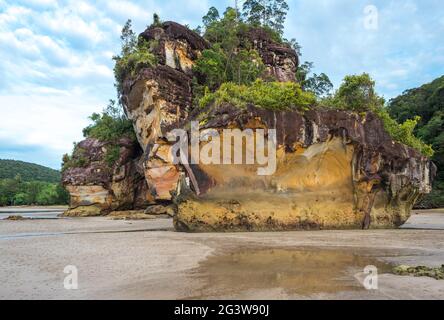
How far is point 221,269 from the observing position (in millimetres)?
7836

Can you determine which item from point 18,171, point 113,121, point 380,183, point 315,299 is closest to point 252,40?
point 113,121

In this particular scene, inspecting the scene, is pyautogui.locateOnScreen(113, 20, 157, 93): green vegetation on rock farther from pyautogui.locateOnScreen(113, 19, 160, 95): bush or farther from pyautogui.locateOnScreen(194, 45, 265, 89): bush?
pyautogui.locateOnScreen(194, 45, 265, 89): bush

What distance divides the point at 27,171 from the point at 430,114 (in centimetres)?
10848

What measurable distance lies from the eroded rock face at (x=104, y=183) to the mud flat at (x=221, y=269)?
25530 mm

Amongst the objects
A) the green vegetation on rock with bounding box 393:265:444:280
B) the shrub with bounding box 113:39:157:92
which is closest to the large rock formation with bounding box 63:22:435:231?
the green vegetation on rock with bounding box 393:265:444:280

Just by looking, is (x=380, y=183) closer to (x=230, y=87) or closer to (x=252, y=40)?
(x=230, y=87)

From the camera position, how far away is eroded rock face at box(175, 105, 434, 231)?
56.3 ft

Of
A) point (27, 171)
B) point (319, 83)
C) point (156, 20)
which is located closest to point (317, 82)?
point (319, 83)

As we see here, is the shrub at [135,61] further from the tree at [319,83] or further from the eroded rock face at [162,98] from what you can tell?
the tree at [319,83]

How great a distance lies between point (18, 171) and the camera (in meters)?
111

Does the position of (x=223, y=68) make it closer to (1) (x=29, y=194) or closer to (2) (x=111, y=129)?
(2) (x=111, y=129)

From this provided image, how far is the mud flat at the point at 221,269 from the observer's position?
19.3 feet

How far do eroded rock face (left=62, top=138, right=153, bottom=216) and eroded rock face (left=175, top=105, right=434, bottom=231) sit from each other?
819 inches

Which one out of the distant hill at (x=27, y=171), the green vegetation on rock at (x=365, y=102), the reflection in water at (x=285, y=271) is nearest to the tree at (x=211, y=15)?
the green vegetation on rock at (x=365, y=102)
